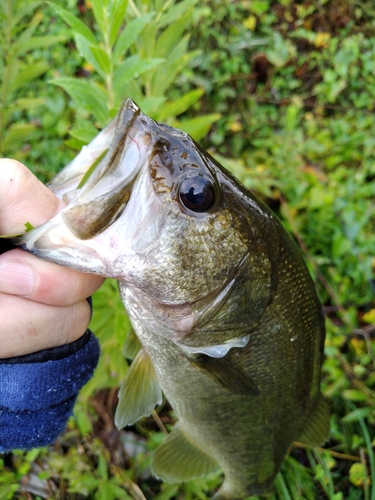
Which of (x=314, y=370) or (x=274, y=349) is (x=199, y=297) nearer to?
(x=274, y=349)

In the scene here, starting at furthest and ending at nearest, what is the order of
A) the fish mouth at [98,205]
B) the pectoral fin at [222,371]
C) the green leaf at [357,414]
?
1. the green leaf at [357,414]
2. the pectoral fin at [222,371]
3. the fish mouth at [98,205]

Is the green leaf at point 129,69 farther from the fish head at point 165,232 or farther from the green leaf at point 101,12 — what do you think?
the fish head at point 165,232

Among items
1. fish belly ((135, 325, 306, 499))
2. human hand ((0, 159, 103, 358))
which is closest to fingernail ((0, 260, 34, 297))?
human hand ((0, 159, 103, 358))

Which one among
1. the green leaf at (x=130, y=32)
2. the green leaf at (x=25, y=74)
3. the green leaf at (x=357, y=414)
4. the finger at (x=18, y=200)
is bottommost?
the green leaf at (x=357, y=414)

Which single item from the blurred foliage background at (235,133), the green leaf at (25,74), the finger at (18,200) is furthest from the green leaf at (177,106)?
the finger at (18,200)

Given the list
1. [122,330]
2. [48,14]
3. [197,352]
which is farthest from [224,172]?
[48,14]

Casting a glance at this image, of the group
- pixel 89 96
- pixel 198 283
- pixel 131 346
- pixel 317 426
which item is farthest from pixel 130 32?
pixel 317 426
